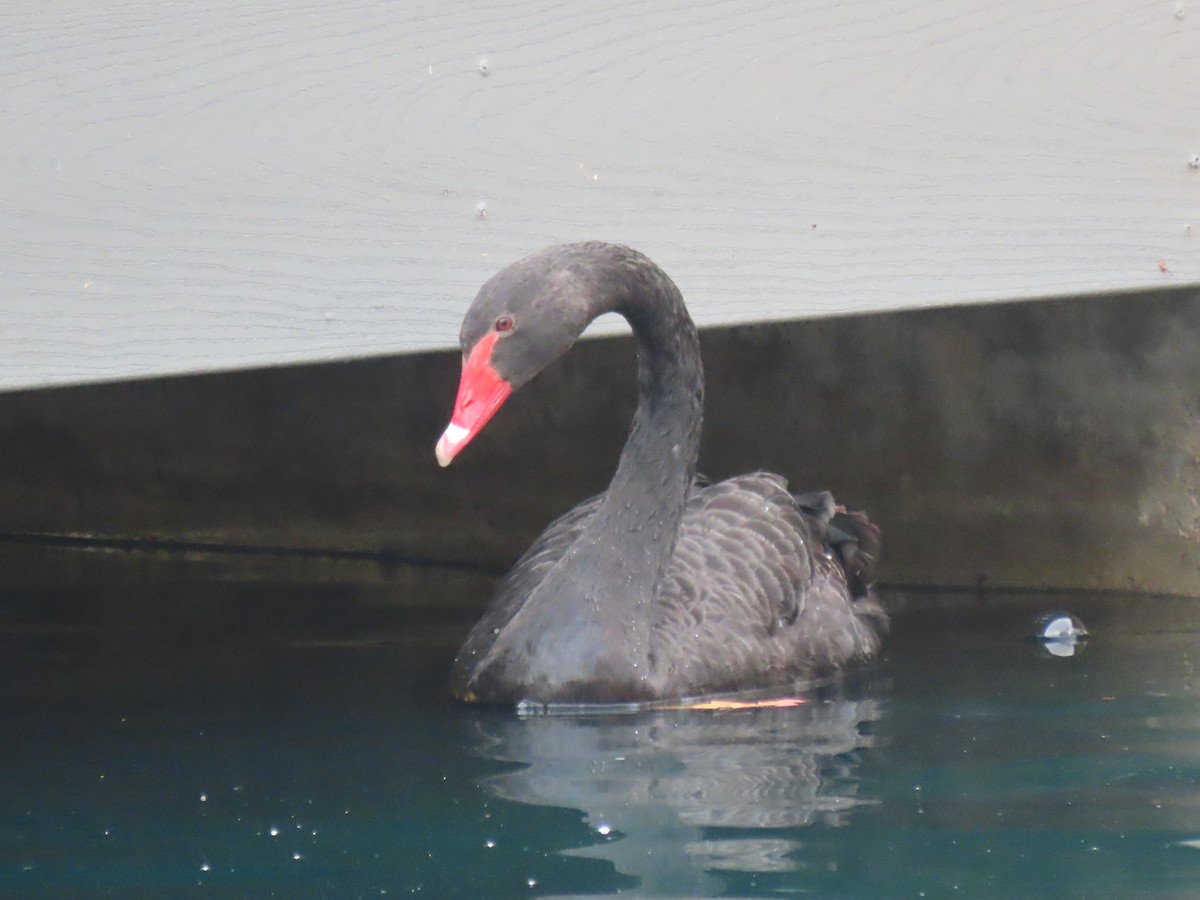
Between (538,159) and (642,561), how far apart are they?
922 mm

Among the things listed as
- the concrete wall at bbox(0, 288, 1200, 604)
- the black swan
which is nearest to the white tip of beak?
the black swan

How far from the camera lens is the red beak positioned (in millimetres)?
3487

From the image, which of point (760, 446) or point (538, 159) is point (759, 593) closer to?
point (538, 159)

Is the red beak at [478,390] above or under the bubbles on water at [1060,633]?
above

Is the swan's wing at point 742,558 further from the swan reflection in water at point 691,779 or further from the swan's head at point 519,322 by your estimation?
the swan's head at point 519,322

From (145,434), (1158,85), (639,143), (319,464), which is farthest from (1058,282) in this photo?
(145,434)

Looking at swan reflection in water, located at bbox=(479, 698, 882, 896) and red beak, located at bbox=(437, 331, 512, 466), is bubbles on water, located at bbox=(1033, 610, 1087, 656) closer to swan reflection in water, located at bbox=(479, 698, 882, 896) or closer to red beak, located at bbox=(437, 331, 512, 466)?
swan reflection in water, located at bbox=(479, 698, 882, 896)

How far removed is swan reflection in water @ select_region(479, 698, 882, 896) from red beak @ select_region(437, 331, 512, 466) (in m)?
0.63

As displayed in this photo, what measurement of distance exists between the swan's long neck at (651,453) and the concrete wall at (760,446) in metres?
1.62

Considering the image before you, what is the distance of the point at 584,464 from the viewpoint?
21.7 ft

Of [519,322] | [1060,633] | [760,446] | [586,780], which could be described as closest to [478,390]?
[519,322]

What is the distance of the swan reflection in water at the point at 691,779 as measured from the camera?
2517mm

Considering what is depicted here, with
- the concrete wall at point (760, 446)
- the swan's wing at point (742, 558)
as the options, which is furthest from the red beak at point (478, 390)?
the concrete wall at point (760, 446)

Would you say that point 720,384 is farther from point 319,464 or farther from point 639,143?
point 639,143
